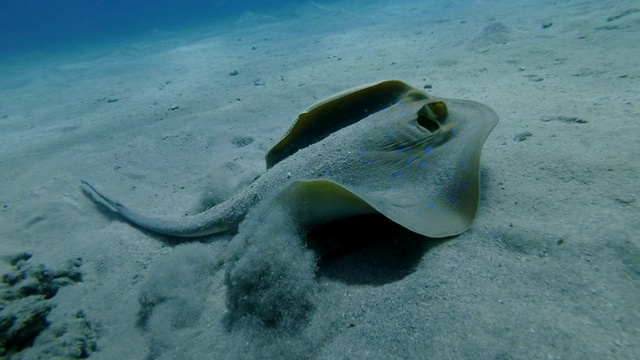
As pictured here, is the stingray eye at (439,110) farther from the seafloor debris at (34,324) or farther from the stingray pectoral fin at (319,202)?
the seafloor debris at (34,324)

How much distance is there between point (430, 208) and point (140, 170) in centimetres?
495

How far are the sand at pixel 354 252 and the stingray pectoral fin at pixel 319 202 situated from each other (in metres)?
0.17

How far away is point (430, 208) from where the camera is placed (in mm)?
2342

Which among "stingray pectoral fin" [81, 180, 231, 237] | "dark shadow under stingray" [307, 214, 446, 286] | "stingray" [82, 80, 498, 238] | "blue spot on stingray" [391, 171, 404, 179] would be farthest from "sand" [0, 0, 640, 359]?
"blue spot on stingray" [391, 171, 404, 179]

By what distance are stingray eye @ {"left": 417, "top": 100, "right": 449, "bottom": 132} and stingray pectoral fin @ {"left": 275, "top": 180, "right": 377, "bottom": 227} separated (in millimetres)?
1167

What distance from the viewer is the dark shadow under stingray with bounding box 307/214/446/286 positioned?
2461 millimetres

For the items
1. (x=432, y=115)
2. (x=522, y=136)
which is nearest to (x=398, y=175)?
(x=432, y=115)

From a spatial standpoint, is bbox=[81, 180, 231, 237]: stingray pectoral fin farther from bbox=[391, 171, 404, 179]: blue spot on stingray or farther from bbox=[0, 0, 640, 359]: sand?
bbox=[391, 171, 404, 179]: blue spot on stingray

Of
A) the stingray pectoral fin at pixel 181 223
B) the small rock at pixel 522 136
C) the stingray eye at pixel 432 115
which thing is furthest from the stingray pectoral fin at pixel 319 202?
the small rock at pixel 522 136

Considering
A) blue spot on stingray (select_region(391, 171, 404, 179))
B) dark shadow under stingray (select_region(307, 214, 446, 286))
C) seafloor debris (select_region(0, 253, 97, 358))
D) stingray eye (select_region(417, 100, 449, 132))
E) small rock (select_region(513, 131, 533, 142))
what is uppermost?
stingray eye (select_region(417, 100, 449, 132))

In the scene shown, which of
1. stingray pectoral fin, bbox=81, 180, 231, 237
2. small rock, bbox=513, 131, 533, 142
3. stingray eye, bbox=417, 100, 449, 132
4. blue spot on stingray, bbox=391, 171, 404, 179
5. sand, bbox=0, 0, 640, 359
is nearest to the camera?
sand, bbox=0, 0, 640, 359

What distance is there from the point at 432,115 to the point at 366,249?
144 cm

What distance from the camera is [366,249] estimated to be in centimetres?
268

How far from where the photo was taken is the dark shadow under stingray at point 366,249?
246 cm
